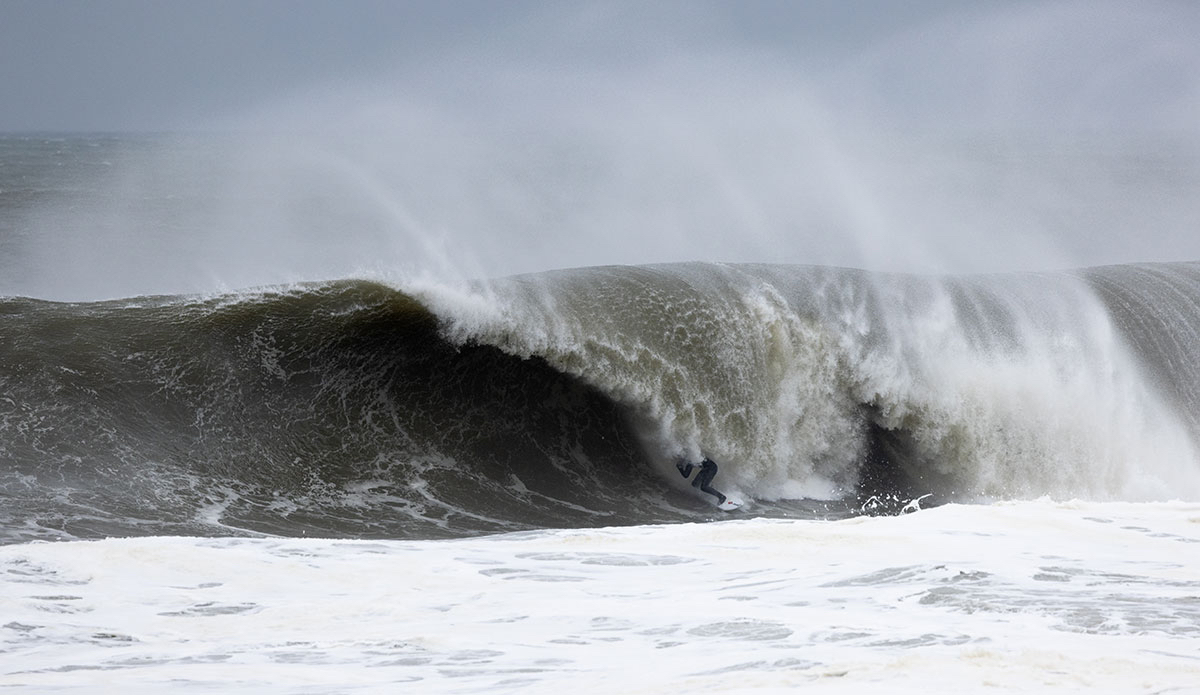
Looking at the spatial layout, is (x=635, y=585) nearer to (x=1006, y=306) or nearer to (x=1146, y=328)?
(x=1006, y=306)

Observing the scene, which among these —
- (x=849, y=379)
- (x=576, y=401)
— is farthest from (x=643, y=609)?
(x=849, y=379)

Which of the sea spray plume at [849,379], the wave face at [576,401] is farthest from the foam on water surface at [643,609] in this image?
the sea spray plume at [849,379]

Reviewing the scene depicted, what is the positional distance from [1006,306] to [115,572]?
44.4 feet

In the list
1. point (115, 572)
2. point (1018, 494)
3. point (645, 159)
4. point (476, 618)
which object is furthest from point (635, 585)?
point (645, 159)

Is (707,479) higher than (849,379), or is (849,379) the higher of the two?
(849,379)

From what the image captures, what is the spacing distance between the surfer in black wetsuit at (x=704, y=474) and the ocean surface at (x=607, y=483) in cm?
22

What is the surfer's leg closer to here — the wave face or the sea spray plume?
the wave face

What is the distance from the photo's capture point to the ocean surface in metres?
5.12

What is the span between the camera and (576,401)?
537 inches

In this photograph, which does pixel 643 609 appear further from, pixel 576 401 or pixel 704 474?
pixel 576 401

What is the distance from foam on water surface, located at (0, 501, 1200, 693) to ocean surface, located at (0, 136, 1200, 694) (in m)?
0.03

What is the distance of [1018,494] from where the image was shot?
14625 mm

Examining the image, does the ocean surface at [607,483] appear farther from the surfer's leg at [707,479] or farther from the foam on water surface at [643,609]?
the surfer's leg at [707,479]

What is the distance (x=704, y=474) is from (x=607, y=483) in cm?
110
